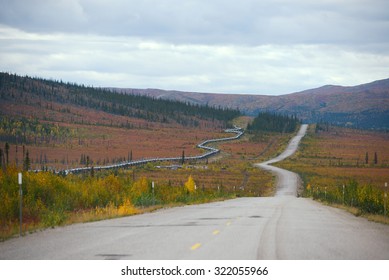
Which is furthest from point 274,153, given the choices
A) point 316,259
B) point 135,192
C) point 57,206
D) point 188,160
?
point 316,259

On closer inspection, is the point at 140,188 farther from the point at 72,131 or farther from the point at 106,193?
the point at 72,131

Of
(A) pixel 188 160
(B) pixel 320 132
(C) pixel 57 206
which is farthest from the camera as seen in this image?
(B) pixel 320 132

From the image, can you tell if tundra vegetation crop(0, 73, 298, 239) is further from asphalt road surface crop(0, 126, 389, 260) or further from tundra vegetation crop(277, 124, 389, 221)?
tundra vegetation crop(277, 124, 389, 221)

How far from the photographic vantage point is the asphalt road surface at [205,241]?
12.9 metres

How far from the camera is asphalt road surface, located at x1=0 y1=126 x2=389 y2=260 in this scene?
42.3ft

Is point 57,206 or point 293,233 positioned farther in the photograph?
point 57,206

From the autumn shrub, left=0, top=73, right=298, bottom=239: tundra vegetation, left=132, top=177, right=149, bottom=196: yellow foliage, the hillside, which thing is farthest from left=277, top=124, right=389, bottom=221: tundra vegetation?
the hillside

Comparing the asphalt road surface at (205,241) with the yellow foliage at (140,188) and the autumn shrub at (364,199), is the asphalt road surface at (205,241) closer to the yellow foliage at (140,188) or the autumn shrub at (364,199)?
the autumn shrub at (364,199)

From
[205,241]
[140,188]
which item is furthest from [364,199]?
[205,241]

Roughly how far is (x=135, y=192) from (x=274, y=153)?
106107mm

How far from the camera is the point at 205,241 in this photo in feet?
48.5

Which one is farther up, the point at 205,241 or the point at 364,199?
the point at 205,241
